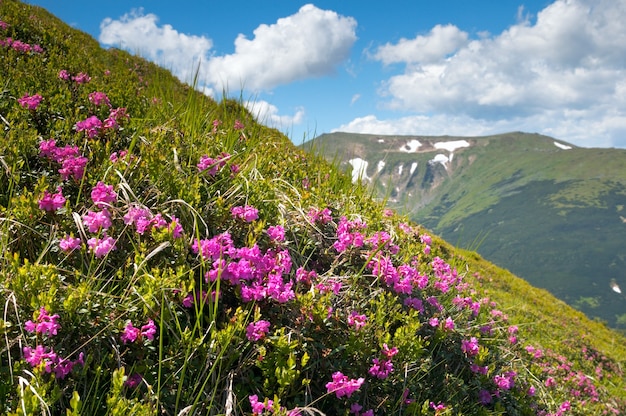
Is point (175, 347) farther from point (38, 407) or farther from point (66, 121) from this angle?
point (66, 121)

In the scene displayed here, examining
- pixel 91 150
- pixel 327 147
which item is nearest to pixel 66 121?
pixel 91 150

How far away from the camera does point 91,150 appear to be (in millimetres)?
4590

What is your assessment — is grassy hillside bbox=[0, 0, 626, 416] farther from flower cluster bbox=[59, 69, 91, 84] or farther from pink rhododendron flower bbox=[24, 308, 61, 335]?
flower cluster bbox=[59, 69, 91, 84]

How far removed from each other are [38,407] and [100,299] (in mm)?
757

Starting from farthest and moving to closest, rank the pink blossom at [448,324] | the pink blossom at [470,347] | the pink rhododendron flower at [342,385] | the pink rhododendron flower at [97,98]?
1. the pink rhododendron flower at [97,98]
2. the pink blossom at [470,347]
3. the pink blossom at [448,324]
4. the pink rhododendron flower at [342,385]

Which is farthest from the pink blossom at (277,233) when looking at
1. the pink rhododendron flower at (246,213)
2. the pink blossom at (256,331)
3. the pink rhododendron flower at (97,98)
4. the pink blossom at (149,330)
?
the pink rhododendron flower at (97,98)

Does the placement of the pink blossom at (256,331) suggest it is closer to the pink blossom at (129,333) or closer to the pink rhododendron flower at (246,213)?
the pink blossom at (129,333)

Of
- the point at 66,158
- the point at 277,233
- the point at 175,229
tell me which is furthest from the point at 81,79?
the point at 277,233

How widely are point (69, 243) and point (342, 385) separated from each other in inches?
88.0

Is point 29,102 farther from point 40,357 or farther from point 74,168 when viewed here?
point 40,357

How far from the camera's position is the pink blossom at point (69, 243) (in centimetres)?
328

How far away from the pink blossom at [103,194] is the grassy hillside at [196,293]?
0.4 inches

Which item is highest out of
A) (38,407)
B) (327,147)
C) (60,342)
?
(327,147)

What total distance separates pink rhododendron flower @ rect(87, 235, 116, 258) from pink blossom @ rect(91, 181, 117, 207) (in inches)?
16.5
